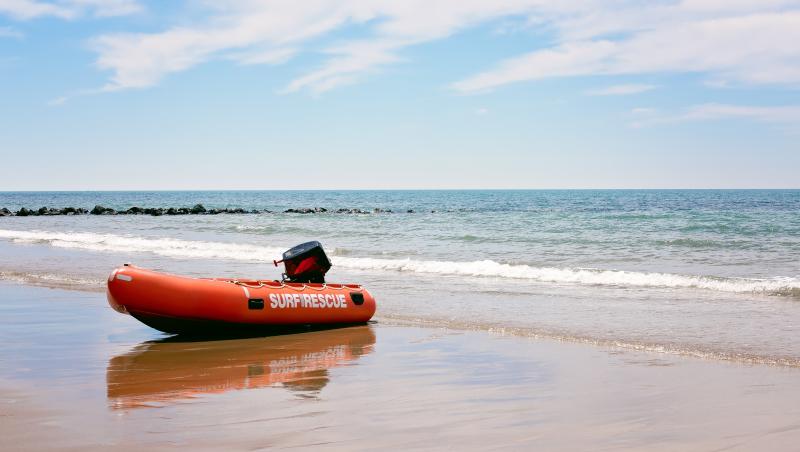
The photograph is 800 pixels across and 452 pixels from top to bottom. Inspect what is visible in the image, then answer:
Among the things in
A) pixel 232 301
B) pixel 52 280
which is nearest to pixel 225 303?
pixel 232 301

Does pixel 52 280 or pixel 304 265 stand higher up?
pixel 304 265

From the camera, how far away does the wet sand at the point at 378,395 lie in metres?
4.85

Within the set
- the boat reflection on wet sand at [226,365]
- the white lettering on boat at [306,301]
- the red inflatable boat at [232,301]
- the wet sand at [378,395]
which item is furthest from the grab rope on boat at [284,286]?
the wet sand at [378,395]

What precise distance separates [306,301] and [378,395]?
12.4 feet

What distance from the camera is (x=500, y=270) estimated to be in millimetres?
16188

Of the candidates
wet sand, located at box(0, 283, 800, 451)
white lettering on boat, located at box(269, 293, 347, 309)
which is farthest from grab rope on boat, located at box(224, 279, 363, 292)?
wet sand, located at box(0, 283, 800, 451)

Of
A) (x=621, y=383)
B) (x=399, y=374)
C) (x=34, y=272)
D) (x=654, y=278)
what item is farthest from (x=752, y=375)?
(x=34, y=272)

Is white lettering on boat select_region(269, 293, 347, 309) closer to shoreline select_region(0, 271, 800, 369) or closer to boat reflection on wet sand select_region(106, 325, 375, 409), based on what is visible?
boat reflection on wet sand select_region(106, 325, 375, 409)

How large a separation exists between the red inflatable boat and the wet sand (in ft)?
1.08

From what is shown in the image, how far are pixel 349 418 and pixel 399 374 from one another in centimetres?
155

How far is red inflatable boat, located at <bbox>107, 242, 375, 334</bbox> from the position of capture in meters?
8.59

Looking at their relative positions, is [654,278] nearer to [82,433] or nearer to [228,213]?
[82,433]


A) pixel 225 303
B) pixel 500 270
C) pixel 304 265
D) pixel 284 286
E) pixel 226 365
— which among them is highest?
pixel 304 265

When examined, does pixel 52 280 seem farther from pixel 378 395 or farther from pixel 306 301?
pixel 378 395
